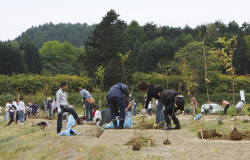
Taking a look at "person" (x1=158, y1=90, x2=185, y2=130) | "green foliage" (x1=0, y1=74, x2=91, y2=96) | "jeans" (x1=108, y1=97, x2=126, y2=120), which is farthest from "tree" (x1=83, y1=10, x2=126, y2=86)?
"person" (x1=158, y1=90, x2=185, y2=130)

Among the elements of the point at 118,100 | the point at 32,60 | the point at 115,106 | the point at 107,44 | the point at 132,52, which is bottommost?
the point at 115,106

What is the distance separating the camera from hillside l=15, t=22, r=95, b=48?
572ft

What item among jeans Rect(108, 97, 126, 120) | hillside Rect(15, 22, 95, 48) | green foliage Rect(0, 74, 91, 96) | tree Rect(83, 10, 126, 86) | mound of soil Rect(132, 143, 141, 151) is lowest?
mound of soil Rect(132, 143, 141, 151)

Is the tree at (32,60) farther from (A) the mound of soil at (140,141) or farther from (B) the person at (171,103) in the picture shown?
(A) the mound of soil at (140,141)

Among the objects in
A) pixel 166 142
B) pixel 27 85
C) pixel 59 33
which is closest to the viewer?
pixel 166 142

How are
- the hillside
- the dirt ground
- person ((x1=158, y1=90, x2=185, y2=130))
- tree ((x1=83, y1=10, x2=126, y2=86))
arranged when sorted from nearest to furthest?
1. the dirt ground
2. person ((x1=158, y1=90, x2=185, y2=130))
3. tree ((x1=83, y1=10, x2=126, y2=86))
4. the hillside

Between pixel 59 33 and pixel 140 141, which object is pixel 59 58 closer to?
pixel 140 141

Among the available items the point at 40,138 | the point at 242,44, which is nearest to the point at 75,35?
the point at 242,44

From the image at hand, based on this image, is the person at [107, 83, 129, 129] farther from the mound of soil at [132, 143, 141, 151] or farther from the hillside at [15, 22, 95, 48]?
the hillside at [15, 22, 95, 48]

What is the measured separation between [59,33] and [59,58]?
3639 inches

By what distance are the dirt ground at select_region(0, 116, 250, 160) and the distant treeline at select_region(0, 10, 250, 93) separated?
214cm

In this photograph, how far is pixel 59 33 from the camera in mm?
186125

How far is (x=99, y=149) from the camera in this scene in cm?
740

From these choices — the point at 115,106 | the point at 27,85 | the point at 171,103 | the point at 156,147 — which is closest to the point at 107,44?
the point at 27,85
